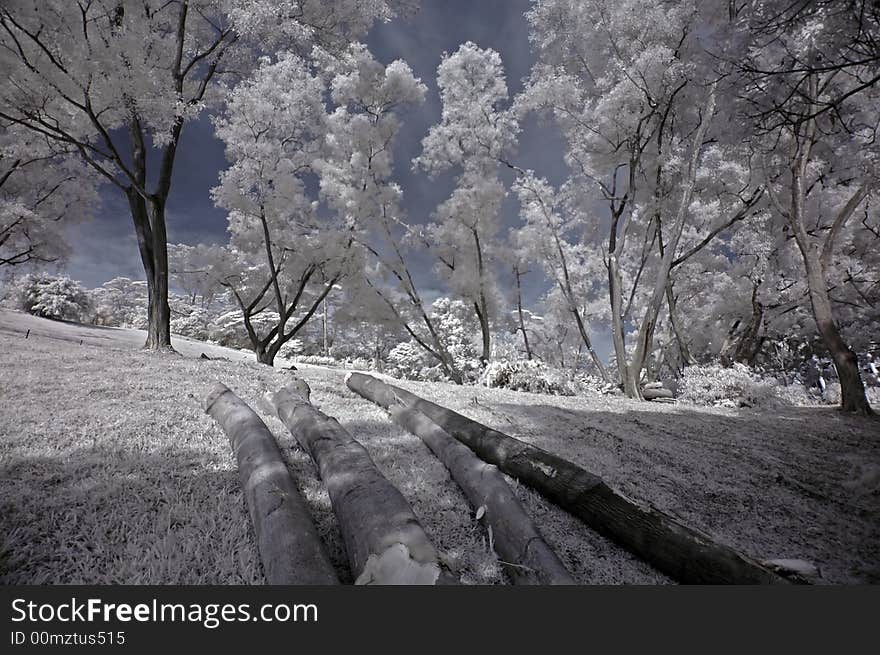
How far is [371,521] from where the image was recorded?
1.41 metres

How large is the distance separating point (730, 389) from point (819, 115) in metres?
5.83

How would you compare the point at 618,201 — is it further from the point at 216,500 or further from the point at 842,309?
the point at 216,500

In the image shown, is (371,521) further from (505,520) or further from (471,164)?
(471,164)

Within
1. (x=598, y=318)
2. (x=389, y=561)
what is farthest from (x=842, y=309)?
(x=389, y=561)

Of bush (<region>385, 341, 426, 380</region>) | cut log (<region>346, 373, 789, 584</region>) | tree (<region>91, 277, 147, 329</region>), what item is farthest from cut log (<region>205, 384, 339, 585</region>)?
tree (<region>91, 277, 147, 329</region>)

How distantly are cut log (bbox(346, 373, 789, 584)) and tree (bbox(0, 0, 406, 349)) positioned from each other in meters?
6.98

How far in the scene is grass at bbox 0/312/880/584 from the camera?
1.38 metres

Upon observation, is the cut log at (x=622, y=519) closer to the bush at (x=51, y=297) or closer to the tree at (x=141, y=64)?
the tree at (x=141, y=64)

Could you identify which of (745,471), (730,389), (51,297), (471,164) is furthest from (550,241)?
(51,297)

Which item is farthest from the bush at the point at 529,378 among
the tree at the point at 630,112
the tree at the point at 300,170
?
the tree at the point at 300,170

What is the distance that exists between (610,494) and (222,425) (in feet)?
8.42

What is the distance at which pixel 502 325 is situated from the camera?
14320 millimetres

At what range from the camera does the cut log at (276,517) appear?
1.21 metres

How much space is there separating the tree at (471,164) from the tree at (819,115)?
22.3 ft
